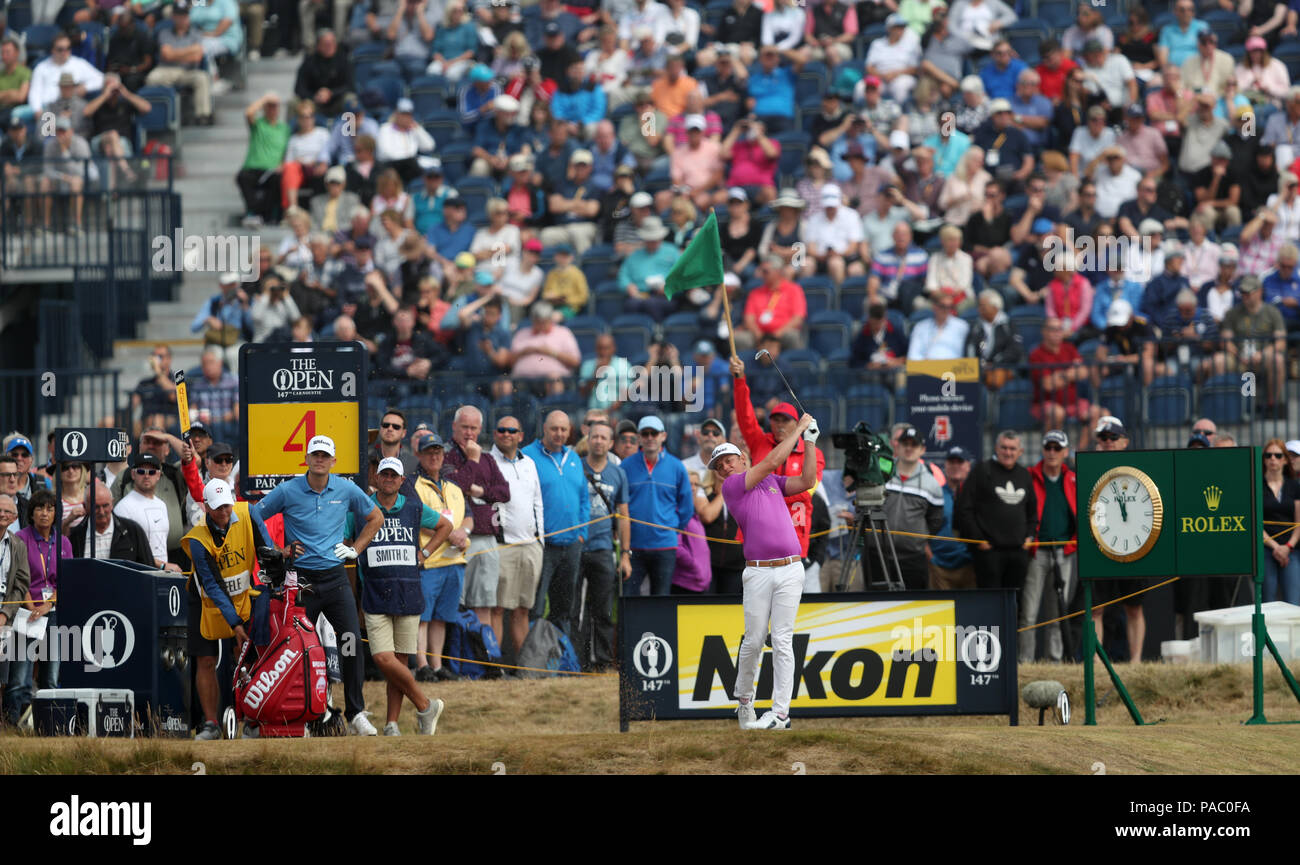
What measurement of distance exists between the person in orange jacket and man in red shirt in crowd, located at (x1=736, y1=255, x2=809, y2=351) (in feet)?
14.7

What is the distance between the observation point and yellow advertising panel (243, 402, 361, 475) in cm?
1476

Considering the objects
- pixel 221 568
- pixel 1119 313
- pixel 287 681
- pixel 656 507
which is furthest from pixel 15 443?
pixel 1119 313

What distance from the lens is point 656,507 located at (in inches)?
680

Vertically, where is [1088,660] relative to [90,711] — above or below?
above

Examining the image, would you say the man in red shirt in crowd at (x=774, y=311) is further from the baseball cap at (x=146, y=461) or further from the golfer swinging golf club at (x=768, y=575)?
the golfer swinging golf club at (x=768, y=575)

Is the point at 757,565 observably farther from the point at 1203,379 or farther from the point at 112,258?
the point at 112,258

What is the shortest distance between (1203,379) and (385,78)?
1182 centimetres

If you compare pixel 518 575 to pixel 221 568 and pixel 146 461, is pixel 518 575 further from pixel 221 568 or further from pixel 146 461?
pixel 221 568

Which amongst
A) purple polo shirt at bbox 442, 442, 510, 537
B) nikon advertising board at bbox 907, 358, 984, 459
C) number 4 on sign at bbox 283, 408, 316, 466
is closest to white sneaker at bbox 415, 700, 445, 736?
number 4 on sign at bbox 283, 408, 316, 466

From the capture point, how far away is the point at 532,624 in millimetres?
17234

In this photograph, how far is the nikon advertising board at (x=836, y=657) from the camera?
1402cm

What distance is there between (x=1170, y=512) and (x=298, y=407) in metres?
6.15
